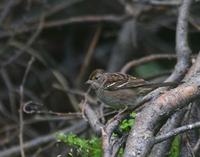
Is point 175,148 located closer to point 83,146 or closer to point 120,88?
point 83,146

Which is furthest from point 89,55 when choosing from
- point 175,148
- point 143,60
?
point 175,148

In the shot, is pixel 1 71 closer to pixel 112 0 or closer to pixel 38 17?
pixel 38 17

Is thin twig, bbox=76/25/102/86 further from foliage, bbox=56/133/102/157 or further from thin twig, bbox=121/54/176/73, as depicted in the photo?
foliage, bbox=56/133/102/157

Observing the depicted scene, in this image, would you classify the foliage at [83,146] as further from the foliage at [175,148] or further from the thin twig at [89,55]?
the thin twig at [89,55]

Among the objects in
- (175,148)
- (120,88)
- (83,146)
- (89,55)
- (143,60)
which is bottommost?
(175,148)

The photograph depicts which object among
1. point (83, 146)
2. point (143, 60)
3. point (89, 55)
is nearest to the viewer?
point (83, 146)

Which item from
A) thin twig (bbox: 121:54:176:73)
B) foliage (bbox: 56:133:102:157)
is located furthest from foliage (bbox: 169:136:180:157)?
thin twig (bbox: 121:54:176:73)
